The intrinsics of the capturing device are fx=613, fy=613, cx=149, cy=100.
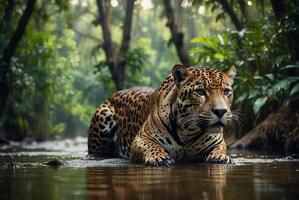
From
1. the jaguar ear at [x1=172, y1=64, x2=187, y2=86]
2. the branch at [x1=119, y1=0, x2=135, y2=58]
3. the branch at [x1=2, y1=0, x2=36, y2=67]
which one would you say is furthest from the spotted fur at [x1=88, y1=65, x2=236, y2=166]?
the branch at [x1=119, y1=0, x2=135, y2=58]

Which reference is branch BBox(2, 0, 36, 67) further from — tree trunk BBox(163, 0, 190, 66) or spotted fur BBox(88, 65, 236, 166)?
spotted fur BBox(88, 65, 236, 166)

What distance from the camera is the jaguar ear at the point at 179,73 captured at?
6665 millimetres

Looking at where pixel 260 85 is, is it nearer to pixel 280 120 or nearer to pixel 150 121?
pixel 280 120

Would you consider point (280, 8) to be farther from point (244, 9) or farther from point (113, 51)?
point (113, 51)

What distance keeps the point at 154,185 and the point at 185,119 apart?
2.56 metres

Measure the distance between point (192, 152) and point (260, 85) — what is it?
424 cm

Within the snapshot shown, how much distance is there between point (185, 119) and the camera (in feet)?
21.4

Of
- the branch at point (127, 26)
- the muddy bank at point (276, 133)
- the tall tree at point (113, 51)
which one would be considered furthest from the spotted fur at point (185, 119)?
the branch at point (127, 26)

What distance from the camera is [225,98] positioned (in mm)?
6309

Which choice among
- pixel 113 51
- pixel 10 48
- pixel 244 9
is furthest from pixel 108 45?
pixel 244 9

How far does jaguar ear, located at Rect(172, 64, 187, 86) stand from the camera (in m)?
6.66

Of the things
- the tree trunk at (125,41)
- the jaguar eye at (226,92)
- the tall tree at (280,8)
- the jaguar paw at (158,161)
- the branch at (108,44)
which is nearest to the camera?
the jaguar paw at (158,161)

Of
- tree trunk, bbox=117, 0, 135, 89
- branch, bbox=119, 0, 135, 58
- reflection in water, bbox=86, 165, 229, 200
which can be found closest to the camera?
reflection in water, bbox=86, 165, 229, 200

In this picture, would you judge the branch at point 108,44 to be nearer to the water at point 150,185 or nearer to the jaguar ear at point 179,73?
the jaguar ear at point 179,73
